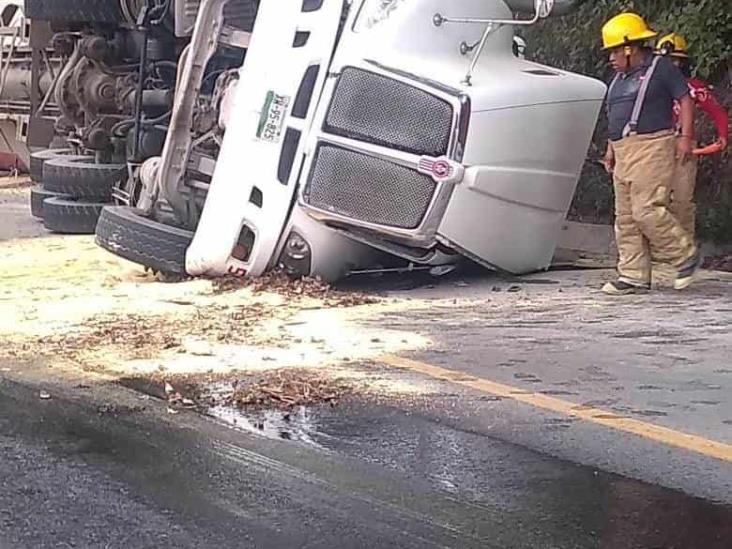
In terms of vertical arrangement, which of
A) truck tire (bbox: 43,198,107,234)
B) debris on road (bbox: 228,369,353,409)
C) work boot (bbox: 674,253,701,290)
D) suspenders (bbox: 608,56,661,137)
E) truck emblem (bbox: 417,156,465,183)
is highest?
suspenders (bbox: 608,56,661,137)

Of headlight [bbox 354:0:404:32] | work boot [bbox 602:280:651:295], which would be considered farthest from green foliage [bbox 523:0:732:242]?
headlight [bbox 354:0:404:32]

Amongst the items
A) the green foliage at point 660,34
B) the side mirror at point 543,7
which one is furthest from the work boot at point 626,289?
the green foliage at point 660,34

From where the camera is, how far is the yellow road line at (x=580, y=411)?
5.13 m

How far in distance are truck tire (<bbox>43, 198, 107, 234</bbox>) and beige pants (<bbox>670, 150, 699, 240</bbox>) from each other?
209 inches

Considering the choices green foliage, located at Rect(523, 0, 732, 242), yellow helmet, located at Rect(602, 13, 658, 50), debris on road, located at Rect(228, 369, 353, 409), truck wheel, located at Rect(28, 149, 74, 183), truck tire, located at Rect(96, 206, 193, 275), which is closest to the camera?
debris on road, located at Rect(228, 369, 353, 409)

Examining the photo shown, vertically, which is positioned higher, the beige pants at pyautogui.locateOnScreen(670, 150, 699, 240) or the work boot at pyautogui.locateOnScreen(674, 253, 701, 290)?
the beige pants at pyautogui.locateOnScreen(670, 150, 699, 240)

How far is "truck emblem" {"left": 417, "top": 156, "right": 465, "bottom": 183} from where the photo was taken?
8.17 m

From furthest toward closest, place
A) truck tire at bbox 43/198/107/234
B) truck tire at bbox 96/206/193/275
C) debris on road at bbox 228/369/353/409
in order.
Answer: truck tire at bbox 43/198/107/234
truck tire at bbox 96/206/193/275
debris on road at bbox 228/369/353/409

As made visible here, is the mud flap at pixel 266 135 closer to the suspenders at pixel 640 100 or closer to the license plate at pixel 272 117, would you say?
the license plate at pixel 272 117

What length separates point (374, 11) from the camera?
870cm

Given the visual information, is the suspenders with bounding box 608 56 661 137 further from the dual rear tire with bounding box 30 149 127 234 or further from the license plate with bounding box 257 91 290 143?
the dual rear tire with bounding box 30 149 127 234

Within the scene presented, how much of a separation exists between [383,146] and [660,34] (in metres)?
3.62

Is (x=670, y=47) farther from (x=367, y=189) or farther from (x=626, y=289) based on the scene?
(x=367, y=189)

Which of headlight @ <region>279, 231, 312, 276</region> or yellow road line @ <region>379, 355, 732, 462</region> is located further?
headlight @ <region>279, 231, 312, 276</region>
